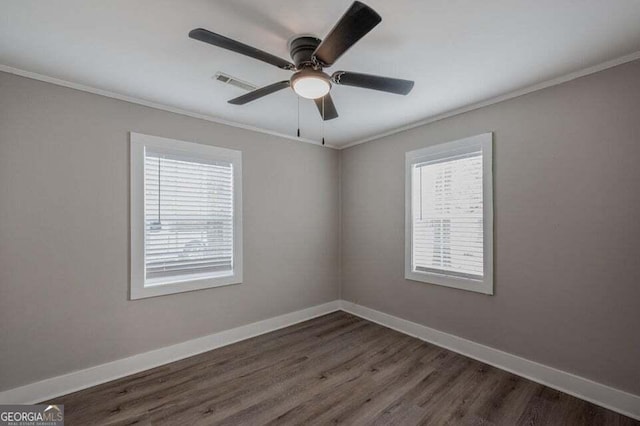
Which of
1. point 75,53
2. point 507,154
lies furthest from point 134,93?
point 507,154

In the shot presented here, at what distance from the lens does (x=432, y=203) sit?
3.22 metres

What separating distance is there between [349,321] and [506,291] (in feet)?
6.36

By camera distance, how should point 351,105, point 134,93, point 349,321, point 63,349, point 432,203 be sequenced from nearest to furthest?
1. point 63,349
2. point 134,93
3. point 351,105
4. point 432,203
5. point 349,321

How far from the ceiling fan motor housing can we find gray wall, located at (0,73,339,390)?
1712mm

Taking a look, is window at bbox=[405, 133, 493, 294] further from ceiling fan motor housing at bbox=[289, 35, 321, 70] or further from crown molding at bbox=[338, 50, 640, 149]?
ceiling fan motor housing at bbox=[289, 35, 321, 70]

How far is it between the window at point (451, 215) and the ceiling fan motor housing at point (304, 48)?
1.95 metres

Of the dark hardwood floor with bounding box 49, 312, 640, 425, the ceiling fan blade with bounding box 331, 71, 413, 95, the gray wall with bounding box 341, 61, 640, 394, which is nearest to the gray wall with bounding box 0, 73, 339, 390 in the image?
the dark hardwood floor with bounding box 49, 312, 640, 425

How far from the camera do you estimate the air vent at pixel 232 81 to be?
223 cm

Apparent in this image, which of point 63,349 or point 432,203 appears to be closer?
point 63,349

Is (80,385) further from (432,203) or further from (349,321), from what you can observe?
(432,203)

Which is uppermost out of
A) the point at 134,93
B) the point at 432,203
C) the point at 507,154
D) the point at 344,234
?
the point at 134,93

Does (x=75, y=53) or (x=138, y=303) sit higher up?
(x=75, y=53)

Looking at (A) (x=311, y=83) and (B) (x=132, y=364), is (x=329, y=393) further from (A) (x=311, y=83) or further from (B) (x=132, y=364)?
(A) (x=311, y=83)

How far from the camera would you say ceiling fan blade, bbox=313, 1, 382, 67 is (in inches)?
46.1
